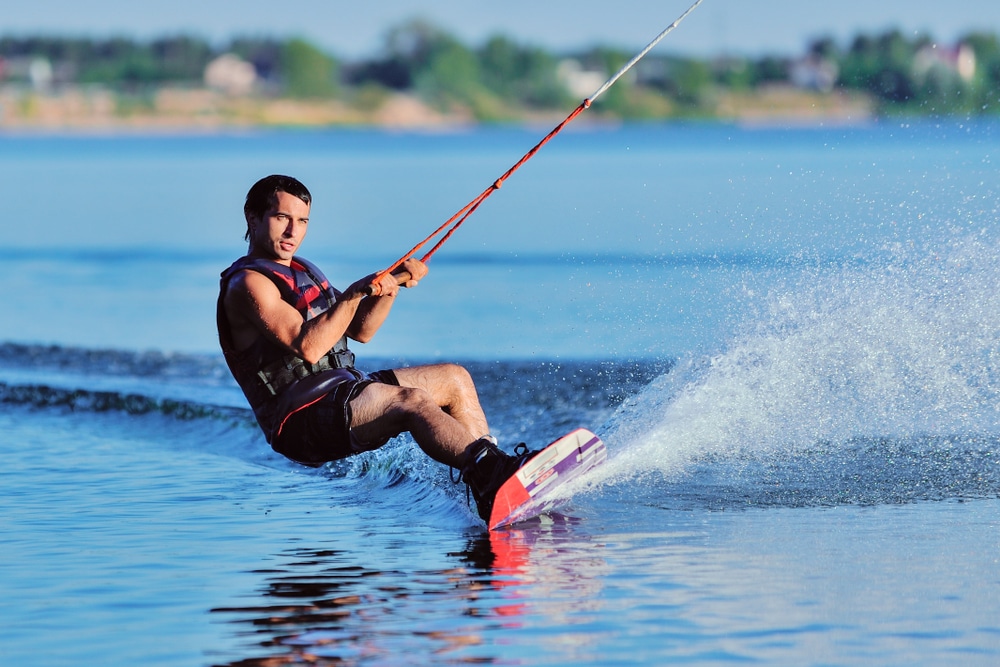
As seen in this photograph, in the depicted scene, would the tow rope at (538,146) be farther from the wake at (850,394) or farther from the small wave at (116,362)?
the small wave at (116,362)

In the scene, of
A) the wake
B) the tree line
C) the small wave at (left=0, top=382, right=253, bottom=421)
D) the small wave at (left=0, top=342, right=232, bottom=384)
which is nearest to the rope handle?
the wake

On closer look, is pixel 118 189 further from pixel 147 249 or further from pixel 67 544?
pixel 67 544

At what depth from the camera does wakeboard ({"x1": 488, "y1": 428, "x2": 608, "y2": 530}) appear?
669cm

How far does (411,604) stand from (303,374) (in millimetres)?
1382

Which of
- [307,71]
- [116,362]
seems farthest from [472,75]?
[116,362]

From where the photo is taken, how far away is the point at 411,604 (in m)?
5.88

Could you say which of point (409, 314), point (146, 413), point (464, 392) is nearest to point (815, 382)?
point (464, 392)

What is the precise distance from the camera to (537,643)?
17.6ft

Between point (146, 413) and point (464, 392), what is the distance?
4769 mm

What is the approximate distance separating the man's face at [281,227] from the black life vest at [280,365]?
0.07 m

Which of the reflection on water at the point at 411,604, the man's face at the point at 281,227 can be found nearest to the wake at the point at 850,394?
the reflection on water at the point at 411,604

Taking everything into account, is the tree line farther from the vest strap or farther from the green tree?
the vest strap

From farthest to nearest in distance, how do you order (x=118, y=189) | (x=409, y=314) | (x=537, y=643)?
(x=118, y=189) → (x=409, y=314) → (x=537, y=643)

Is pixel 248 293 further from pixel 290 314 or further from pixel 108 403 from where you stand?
pixel 108 403
